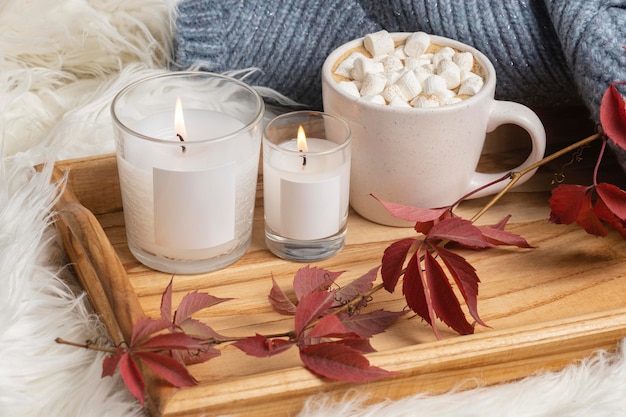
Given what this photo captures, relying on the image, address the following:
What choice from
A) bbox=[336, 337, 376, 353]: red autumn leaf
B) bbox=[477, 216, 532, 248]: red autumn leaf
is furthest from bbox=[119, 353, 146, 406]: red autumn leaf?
bbox=[477, 216, 532, 248]: red autumn leaf

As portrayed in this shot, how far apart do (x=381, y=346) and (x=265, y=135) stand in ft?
0.52

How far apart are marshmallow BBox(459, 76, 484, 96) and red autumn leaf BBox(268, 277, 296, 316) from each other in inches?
7.6

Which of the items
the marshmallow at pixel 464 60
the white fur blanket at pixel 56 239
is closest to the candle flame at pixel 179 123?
the white fur blanket at pixel 56 239

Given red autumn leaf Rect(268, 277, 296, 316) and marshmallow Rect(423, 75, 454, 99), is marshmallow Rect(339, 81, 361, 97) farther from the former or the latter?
red autumn leaf Rect(268, 277, 296, 316)

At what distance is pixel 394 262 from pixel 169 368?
0.53 feet

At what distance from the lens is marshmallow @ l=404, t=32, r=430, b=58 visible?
67 centimetres

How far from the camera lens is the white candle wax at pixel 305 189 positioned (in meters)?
0.59

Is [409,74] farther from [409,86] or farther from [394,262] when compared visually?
[394,262]

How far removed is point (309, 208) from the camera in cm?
60

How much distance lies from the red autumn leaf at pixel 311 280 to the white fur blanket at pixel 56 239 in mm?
79

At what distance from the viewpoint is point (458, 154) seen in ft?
2.11

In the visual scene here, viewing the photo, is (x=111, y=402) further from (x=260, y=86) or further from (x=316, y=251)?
(x=260, y=86)

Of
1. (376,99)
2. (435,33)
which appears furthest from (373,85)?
(435,33)

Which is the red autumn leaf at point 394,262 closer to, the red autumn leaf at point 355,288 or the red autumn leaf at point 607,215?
the red autumn leaf at point 355,288
